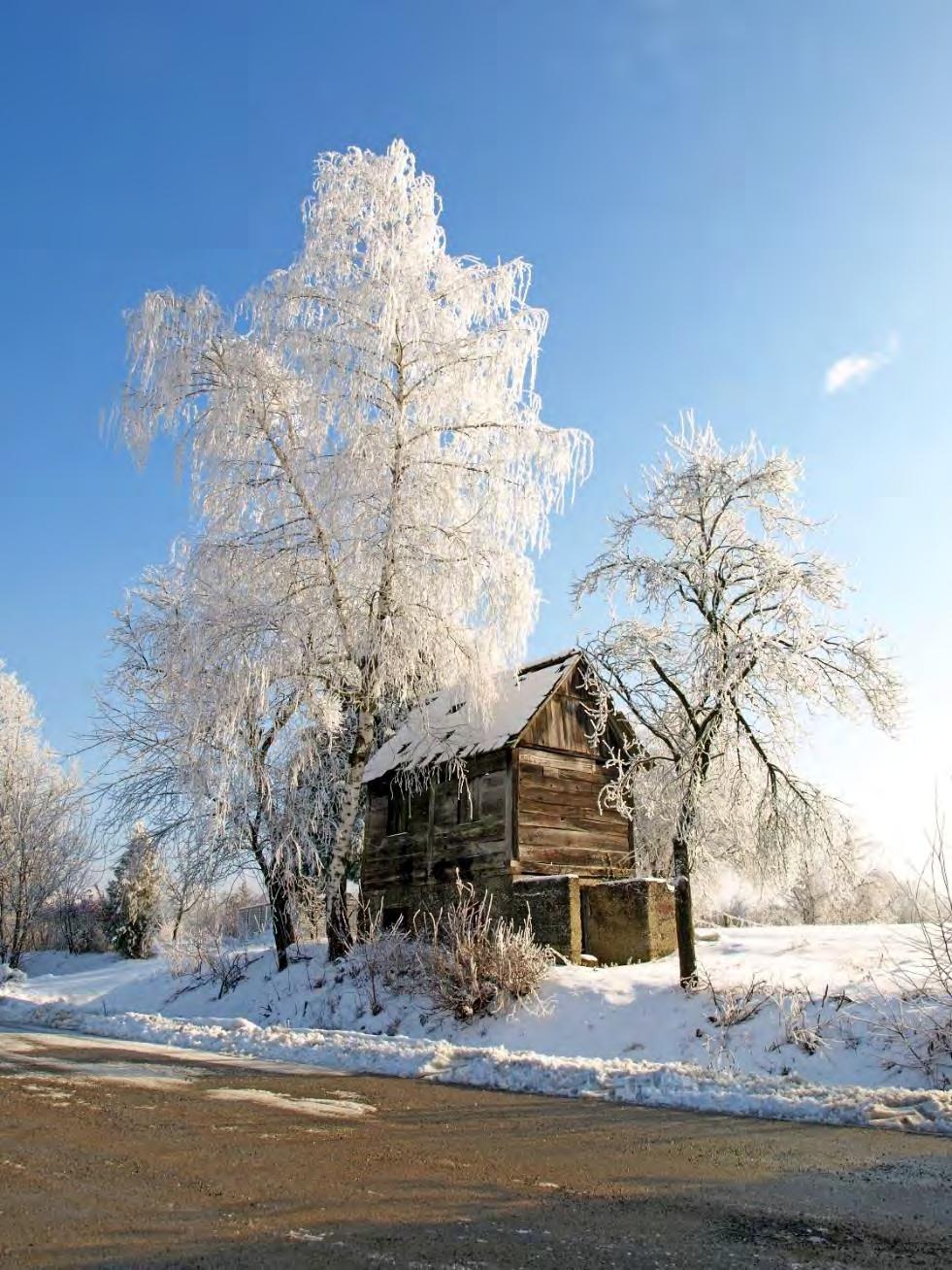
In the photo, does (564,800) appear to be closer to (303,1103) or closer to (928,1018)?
(928,1018)

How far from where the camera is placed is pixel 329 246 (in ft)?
51.5

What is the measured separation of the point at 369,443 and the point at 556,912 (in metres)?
8.95

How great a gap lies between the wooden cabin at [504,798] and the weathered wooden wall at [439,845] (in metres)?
0.02

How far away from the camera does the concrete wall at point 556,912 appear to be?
15.2m

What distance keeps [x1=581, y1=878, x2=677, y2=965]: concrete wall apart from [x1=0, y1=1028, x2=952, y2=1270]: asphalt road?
878 centimetres

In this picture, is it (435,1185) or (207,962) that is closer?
(435,1185)

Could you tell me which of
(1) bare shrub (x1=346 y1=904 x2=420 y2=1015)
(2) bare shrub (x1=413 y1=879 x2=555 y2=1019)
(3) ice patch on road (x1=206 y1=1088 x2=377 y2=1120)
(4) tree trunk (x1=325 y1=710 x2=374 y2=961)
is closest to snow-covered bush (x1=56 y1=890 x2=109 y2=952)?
(4) tree trunk (x1=325 y1=710 x2=374 y2=961)

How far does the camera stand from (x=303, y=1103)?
21.8 feet

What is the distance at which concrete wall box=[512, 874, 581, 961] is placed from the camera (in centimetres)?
1516

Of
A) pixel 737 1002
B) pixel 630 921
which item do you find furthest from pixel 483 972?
pixel 737 1002

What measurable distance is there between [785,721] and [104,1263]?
13058 millimetres

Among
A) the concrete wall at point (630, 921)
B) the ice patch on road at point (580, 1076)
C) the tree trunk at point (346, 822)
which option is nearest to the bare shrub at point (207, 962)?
the tree trunk at point (346, 822)

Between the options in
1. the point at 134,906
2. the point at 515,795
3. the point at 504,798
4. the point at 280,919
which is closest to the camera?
the point at 515,795

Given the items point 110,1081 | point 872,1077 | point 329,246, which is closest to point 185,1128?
point 110,1081
